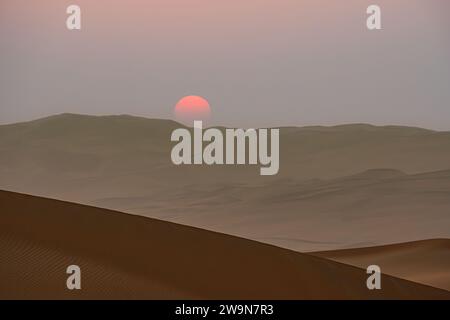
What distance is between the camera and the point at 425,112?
4430mm

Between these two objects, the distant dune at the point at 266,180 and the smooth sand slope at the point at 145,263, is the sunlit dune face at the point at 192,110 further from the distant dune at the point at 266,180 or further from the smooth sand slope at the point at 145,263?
the smooth sand slope at the point at 145,263

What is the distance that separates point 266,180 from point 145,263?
1108 mm

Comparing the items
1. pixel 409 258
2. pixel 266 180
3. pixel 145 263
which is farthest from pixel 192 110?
pixel 409 258

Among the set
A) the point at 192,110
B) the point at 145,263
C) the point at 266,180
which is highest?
the point at 192,110

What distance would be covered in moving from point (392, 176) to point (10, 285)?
2723mm

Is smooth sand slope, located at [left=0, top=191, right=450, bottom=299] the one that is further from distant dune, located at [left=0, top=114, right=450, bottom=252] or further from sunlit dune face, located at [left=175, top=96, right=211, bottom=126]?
sunlit dune face, located at [left=175, top=96, right=211, bottom=126]

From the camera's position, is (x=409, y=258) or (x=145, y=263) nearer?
(x=145, y=263)

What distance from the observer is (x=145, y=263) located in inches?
151

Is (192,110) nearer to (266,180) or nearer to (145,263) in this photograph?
(266,180)

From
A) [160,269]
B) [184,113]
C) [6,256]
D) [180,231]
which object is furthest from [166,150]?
[6,256]

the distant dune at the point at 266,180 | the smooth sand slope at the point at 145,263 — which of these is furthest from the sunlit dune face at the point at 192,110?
the smooth sand slope at the point at 145,263

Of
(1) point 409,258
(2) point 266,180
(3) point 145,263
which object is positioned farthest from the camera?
(2) point 266,180

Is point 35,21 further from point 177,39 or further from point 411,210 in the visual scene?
point 411,210

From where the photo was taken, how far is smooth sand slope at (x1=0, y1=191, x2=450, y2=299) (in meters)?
3.59
